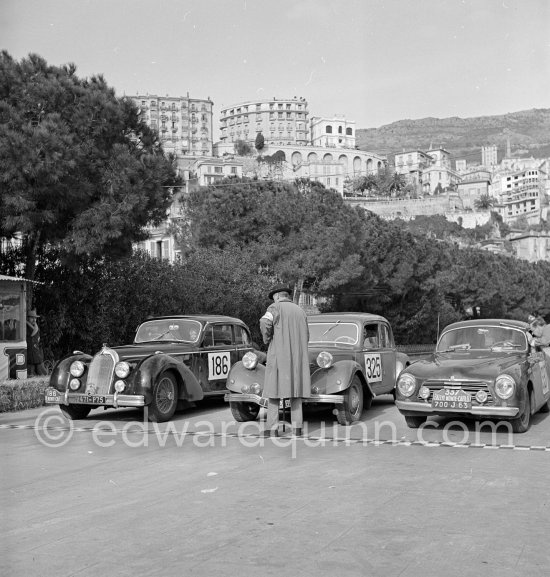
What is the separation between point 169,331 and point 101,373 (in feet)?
7.07

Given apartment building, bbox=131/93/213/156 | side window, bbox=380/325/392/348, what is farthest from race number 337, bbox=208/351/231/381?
apartment building, bbox=131/93/213/156

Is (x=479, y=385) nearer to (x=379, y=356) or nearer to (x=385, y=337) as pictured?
(x=379, y=356)

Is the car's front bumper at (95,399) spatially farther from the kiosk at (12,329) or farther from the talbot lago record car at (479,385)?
the kiosk at (12,329)

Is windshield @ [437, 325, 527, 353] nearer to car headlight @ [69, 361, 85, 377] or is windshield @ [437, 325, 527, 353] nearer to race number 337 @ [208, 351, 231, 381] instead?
race number 337 @ [208, 351, 231, 381]

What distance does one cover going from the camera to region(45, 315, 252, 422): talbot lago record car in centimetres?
1109

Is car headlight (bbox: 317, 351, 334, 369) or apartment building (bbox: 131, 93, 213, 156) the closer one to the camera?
car headlight (bbox: 317, 351, 334, 369)

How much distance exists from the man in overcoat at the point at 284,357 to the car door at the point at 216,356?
3328 mm

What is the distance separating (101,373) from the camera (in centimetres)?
1132

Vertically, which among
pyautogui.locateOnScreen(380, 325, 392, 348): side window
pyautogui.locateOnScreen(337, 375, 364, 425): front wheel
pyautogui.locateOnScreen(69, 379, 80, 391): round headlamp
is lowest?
pyautogui.locateOnScreen(337, 375, 364, 425): front wheel

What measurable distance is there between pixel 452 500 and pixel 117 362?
21.1 ft

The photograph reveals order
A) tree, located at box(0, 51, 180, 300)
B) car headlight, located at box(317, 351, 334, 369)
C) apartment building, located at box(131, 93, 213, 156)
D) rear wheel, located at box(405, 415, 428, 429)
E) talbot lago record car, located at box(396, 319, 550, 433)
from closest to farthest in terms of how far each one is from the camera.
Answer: talbot lago record car, located at box(396, 319, 550, 433) < rear wheel, located at box(405, 415, 428, 429) < car headlight, located at box(317, 351, 334, 369) < tree, located at box(0, 51, 180, 300) < apartment building, located at box(131, 93, 213, 156)

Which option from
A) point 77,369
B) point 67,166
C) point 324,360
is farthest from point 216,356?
point 67,166

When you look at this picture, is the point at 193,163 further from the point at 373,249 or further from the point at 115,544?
the point at 115,544

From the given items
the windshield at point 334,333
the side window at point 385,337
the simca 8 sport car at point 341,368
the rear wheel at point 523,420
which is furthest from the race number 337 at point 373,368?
the rear wheel at point 523,420
